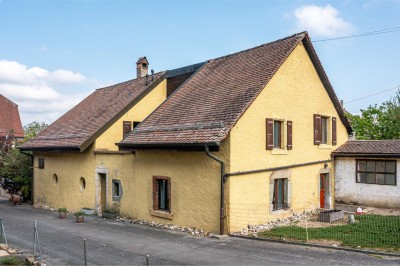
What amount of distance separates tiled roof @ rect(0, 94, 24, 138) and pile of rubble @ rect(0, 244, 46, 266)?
37.9 m

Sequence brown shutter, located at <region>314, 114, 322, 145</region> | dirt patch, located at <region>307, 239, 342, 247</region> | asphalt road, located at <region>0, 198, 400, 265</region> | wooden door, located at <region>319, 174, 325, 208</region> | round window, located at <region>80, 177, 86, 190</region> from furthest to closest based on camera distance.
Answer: round window, located at <region>80, 177, 86, 190</region> → wooden door, located at <region>319, 174, 325, 208</region> → brown shutter, located at <region>314, 114, 322, 145</region> → dirt patch, located at <region>307, 239, 342, 247</region> → asphalt road, located at <region>0, 198, 400, 265</region>

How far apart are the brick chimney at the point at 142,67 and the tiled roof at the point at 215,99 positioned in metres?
6.74

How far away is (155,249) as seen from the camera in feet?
38.0

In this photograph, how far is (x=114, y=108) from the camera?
20656 mm

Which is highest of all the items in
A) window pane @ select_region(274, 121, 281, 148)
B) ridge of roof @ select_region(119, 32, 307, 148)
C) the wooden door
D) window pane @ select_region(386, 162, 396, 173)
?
ridge of roof @ select_region(119, 32, 307, 148)

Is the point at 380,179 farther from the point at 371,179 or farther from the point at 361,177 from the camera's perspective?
the point at 361,177

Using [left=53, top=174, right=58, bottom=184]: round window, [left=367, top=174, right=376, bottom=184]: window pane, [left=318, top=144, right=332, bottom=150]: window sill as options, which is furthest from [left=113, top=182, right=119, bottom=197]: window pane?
[left=367, top=174, right=376, bottom=184]: window pane

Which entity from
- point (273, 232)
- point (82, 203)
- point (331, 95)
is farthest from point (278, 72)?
point (82, 203)

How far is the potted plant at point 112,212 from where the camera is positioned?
17453mm

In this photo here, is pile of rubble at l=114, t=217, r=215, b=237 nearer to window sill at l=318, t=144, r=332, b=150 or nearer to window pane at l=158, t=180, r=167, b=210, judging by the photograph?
window pane at l=158, t=180, r=167, b=210

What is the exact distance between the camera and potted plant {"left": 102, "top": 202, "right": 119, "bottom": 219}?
57.3 feet

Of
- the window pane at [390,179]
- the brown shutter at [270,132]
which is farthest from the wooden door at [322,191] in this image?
the brown shutter at [270,132]

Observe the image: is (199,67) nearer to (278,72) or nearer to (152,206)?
(278,72)

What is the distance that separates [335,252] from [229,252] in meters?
3.02
